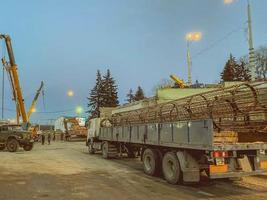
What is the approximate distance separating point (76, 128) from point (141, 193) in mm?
51103

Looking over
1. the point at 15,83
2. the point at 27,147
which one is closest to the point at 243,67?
the point at 15,83

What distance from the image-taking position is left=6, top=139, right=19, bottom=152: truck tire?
96.3 ft

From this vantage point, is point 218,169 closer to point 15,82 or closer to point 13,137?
point 13,137

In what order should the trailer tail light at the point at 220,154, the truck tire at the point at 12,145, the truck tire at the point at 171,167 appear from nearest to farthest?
the trailer tail light at the point at 220,154 → the truck tire at the point at 171,167 → the truck tire at the point at 12,145

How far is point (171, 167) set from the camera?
489 inches

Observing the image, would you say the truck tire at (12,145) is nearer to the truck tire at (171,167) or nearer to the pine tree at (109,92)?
the truck tire at (171,167)

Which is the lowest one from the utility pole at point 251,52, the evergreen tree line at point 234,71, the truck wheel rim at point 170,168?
the truck wheel rim at point 170,168

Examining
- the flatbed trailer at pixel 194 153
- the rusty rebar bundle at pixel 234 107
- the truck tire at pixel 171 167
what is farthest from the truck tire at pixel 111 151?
the rusty rebar bundle at pixel 234 107

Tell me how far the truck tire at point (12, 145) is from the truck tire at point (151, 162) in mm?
17823

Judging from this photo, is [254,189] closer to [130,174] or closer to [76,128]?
[130,174]

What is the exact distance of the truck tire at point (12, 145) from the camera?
29359 mm

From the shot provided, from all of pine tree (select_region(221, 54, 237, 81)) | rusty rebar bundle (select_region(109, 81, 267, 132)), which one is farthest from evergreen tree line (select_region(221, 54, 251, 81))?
rusty rebar bundle (select_region(109, 81, 267, 132))

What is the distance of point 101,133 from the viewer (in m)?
23.2

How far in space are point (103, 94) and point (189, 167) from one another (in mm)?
64645
